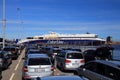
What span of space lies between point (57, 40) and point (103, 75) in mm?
121673

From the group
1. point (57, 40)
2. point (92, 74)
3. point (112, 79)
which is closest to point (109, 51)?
point (92, 74)

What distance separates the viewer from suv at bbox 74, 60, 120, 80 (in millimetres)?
10237

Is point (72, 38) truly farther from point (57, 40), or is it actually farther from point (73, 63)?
point (73, 63)

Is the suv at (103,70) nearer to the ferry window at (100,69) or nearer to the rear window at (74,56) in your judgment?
the ferry window at (100,69)

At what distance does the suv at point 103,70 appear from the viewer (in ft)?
33.6

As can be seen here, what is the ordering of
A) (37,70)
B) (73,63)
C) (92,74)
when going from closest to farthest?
(92,74) < (37,70) < (73,63)

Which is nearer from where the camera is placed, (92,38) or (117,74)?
(117,74)

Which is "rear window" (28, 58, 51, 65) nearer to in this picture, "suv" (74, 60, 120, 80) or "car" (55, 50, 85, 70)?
"suv" (74, 60, 120, 80)

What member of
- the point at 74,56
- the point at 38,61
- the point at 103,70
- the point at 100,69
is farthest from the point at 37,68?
the point at 74,56

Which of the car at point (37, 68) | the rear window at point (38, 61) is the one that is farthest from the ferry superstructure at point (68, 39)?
the car at point (37, 68)

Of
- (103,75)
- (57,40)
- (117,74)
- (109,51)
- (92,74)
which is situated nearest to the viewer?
(117,74)

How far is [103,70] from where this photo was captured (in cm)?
1132

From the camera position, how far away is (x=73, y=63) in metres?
22.1

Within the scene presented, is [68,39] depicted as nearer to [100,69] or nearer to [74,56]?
[74,56]
